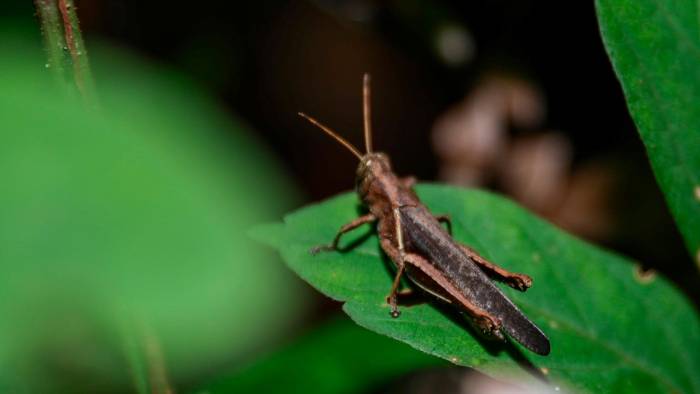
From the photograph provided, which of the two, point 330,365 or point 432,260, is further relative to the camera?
point 330,365

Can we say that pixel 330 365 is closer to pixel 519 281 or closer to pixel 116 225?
pixel 519 281

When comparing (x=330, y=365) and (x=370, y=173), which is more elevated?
(x=370, y=173)

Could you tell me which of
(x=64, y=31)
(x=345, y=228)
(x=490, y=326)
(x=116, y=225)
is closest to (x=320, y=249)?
(x=345, y=228)

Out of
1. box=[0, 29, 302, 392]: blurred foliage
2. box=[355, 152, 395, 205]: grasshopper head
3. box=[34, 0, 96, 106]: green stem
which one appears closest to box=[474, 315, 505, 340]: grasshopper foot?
box=[355, 152, 395, 205]: grasshopper head

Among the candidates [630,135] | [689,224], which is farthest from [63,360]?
[630,135]

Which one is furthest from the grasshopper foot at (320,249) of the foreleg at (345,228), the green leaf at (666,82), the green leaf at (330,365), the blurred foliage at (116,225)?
the blurred foliage at (116,225)

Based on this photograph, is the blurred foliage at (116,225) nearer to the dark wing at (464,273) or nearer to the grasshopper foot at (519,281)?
the dark wing at (464,273)
